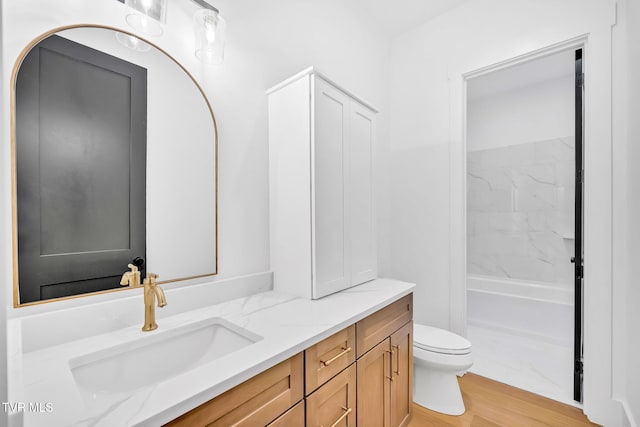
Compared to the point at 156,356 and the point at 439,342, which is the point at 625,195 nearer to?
the point at 439,342

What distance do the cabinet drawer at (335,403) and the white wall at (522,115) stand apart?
107 inches

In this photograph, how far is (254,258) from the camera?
153cm

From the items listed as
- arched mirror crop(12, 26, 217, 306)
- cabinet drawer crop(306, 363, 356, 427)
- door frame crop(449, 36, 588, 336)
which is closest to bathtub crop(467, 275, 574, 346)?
door frame crop(449, 36, 588, 336)

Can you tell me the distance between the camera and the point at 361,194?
173cm

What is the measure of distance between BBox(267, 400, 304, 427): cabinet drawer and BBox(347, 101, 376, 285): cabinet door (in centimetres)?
77

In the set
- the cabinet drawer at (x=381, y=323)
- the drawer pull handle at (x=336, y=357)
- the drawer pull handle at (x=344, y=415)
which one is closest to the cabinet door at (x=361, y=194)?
the cabinet drawer at (x=381, y=323)

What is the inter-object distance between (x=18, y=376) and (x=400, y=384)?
150 centimetres

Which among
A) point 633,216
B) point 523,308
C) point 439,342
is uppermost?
point 633,216

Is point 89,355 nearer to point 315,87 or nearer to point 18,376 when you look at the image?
point 18,376

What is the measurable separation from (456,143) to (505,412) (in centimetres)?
176

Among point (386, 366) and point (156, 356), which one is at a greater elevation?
point (156, 356)

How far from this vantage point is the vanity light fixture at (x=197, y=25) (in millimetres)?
1102

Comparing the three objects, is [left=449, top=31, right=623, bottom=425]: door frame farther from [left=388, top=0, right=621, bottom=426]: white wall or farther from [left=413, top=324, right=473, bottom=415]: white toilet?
[left=413, top=324, right=473, bottom=415]: white toilet

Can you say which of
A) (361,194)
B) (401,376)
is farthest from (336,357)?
(361,194)
